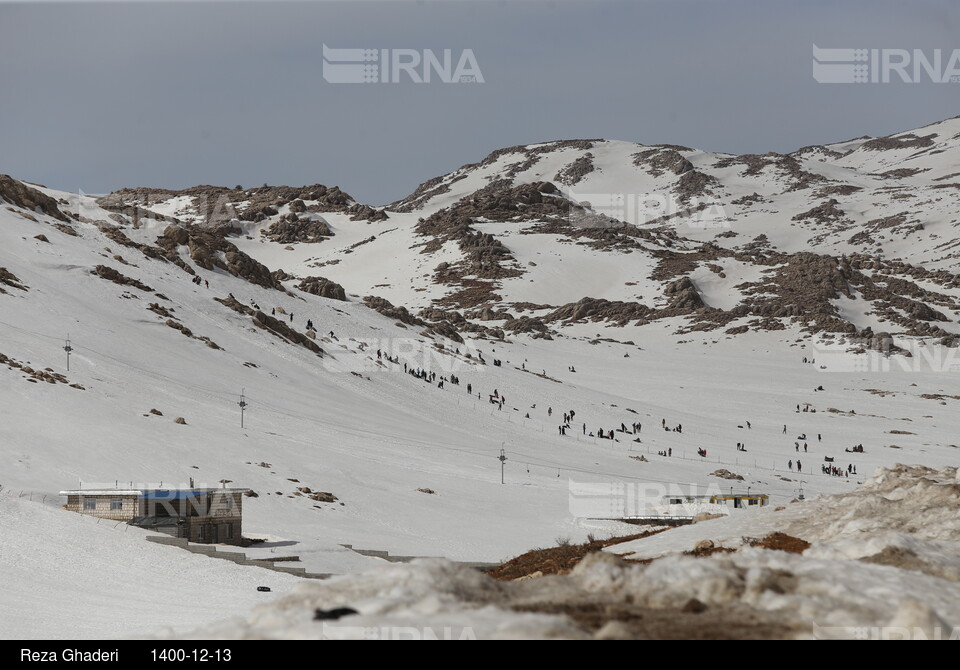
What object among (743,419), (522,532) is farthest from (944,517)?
(743,419)

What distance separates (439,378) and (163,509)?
50.3 m

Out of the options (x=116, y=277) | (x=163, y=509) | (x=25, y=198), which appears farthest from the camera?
(x=25, y=198)

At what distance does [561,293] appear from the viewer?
473 feet

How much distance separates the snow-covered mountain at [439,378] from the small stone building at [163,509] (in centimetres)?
203

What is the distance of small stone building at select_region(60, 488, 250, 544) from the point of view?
31.0 meters

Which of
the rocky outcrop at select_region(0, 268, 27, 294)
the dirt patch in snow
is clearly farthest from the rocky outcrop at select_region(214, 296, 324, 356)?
the dirt patch in snow

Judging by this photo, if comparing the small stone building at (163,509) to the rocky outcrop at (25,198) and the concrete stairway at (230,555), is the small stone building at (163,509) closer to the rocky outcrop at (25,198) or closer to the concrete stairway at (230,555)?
the concrete stairway at (230,555)

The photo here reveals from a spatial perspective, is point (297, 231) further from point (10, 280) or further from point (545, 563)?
point (545, 563)

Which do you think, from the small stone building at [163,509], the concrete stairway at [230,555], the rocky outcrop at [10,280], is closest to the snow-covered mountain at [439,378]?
the rocky outcrop at [10,280]

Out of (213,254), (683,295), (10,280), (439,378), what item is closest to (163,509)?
(10,280)

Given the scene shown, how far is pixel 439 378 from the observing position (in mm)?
81188

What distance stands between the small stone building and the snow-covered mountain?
2029 mm
